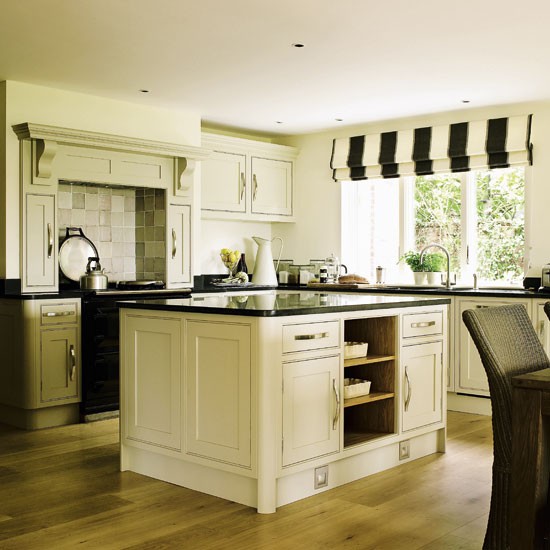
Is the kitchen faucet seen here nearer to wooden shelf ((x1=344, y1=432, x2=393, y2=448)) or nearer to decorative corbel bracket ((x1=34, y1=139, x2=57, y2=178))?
wooden shelf ((x1=344, y1=432, x2=393, y2=448))

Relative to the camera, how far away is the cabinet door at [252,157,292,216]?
23.4ft

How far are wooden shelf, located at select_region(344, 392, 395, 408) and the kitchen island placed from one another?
1cm

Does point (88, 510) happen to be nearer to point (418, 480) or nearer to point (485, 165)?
point (418, 480)

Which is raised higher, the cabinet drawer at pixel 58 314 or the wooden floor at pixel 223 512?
the cabinet drawer at pixel 58 314

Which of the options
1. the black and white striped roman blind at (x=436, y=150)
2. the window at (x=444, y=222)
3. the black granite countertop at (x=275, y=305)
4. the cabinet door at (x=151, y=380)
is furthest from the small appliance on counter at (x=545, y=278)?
the cabinet door at (x=151, y=380)

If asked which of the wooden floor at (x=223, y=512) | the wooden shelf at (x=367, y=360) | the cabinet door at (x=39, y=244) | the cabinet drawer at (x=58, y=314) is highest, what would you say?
the cabinet door at (x=39, y=244)

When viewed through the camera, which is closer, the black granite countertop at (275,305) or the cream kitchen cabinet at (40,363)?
the black granite countertop at (275,305)

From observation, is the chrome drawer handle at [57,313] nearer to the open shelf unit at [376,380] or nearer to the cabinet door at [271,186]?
the open shelf unit at [376,380]

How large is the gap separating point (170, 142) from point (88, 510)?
3574 millimetres

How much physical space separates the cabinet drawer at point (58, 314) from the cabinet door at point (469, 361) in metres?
2.86

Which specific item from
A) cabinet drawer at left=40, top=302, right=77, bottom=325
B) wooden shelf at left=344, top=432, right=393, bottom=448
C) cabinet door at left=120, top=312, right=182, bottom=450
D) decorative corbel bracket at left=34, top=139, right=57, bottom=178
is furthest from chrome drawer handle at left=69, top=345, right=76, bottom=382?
wooden shelf at left=344, top=432, right=393, bottom=448

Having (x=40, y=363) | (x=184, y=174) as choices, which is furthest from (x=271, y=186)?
(x=40, y=363)

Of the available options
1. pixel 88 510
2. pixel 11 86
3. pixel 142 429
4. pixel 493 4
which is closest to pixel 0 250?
pixel 11 86

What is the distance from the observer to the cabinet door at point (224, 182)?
6.68 metres
